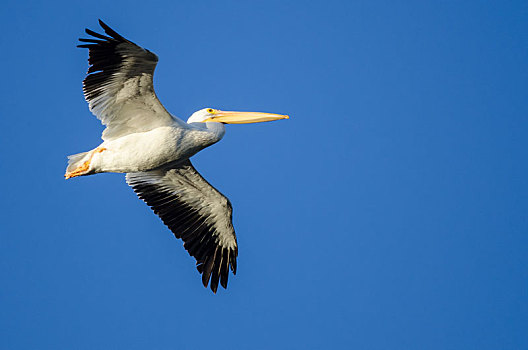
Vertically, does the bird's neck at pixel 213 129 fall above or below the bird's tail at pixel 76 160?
above

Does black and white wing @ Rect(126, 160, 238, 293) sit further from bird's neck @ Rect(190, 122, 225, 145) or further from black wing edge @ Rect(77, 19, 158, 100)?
black wing edge @ Rect(77, 19, 158, 100)

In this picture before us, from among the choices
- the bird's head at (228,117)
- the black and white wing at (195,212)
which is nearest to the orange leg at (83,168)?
the black and white wing at (195,212)

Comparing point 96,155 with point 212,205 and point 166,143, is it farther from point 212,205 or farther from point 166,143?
point 212,205

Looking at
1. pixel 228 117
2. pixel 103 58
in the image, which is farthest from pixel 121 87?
pixel 228 117

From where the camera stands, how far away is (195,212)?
12188 mm

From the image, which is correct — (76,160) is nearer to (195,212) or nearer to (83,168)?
(83,168)

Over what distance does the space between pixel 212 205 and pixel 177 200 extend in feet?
2.13

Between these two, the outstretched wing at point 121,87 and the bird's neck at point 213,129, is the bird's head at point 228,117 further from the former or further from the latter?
the outstretched wing at point 121,87

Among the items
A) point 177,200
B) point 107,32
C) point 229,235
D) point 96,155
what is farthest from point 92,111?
point 229,235

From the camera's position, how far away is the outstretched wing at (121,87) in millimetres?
9609

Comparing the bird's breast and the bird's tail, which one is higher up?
the bird's breast

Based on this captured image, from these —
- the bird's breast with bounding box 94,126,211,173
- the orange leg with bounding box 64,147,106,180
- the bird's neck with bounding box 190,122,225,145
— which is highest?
the bird's neck with bounding box 190,122,225,145

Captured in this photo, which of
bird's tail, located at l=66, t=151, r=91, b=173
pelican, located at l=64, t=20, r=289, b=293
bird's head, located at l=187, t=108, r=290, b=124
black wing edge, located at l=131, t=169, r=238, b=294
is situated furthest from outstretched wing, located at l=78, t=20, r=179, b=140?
black wing edge, located at l=131, t=169, r=238, b=294

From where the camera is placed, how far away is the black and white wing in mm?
11930
